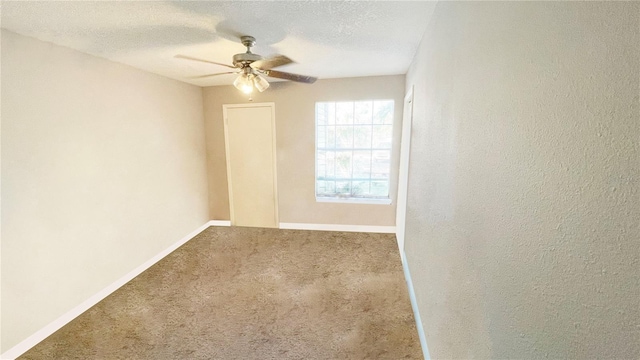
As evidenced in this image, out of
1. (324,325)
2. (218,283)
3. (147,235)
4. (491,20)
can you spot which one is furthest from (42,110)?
(491,20)

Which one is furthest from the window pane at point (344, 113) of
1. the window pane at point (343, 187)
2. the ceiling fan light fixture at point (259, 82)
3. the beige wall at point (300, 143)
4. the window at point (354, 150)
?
the ceiling fan light fixture at point (259, 82)

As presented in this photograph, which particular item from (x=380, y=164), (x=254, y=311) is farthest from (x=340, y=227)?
(x=254, y=311)

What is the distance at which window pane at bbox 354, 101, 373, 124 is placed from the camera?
3586mm

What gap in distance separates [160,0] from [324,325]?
2460 mm

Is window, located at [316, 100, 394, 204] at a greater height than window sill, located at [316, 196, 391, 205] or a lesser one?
greater

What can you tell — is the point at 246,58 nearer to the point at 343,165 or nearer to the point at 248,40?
the point at 248,40

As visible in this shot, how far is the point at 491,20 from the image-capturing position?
2.80 ft

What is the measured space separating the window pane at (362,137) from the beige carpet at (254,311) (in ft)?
4.98

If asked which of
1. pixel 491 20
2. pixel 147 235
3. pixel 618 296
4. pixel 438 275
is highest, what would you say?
pixel 491 20

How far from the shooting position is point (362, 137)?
370 cm

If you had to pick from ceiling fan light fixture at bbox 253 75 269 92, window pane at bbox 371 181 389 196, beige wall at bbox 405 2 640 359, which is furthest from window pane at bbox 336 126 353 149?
beige wall at bbox 405 2 640 359

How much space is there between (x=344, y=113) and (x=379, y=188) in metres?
1.27

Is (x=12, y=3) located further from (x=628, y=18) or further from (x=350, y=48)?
(x=628, y=18)

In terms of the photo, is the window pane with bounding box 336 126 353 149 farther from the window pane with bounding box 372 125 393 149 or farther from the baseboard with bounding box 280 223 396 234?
the baseboard with bounding box 280 223 396 234
